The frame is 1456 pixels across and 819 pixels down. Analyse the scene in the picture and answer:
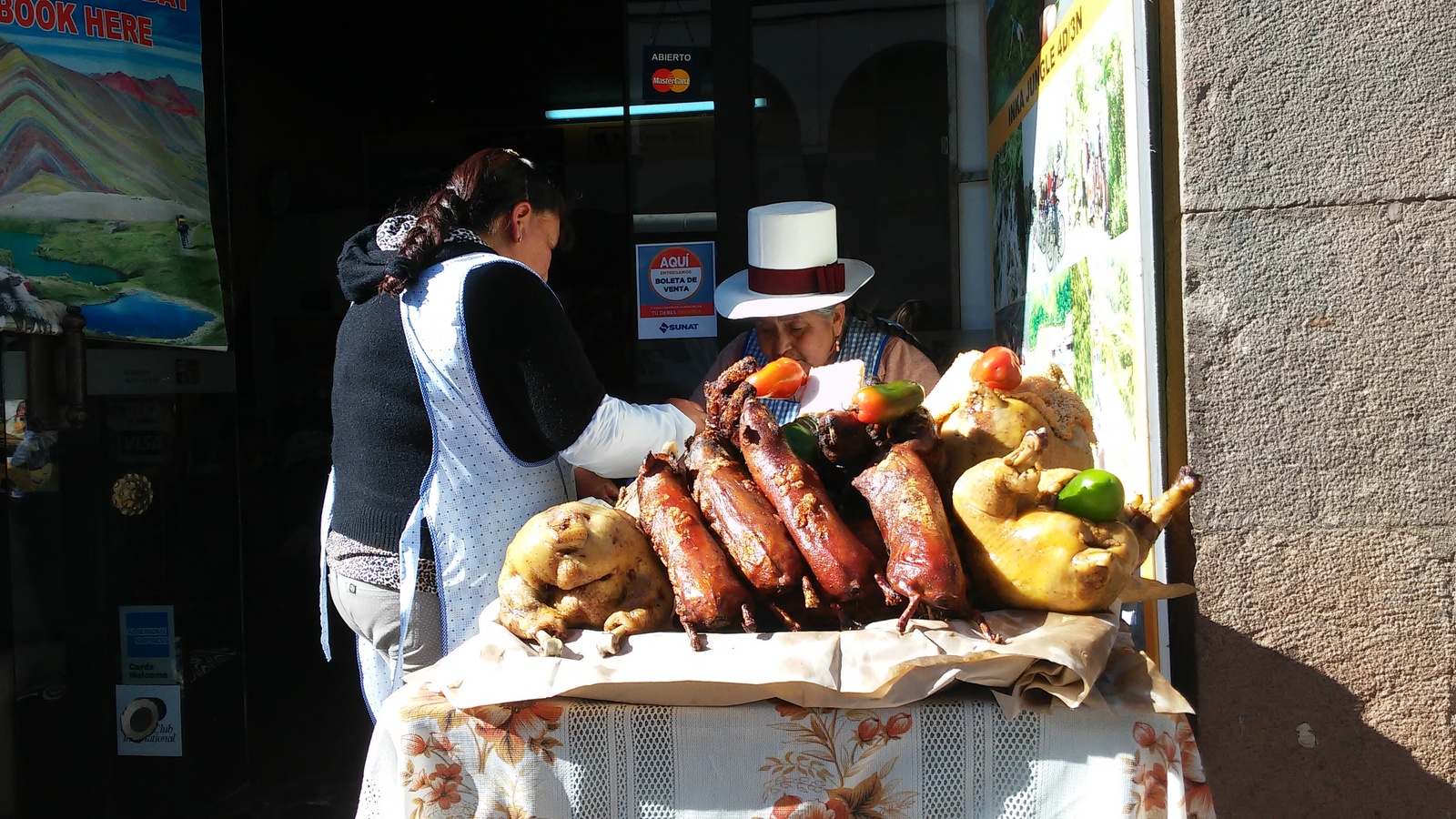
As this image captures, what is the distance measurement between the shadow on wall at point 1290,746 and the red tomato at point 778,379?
3.83 ft

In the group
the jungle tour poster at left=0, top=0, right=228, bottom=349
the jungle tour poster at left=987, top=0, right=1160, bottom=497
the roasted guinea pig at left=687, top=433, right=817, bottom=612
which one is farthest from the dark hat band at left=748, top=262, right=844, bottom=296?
the jungle tour poster at left=0, top=0, right=228, bottom=349

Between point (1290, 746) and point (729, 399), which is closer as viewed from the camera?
point (729, 399)

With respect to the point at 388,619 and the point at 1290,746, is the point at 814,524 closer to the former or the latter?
the point at 388,619

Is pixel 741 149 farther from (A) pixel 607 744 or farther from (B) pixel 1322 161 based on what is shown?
(A) pixel 607 744

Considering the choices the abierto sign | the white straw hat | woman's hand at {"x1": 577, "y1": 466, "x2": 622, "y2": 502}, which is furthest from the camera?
the abierto sign

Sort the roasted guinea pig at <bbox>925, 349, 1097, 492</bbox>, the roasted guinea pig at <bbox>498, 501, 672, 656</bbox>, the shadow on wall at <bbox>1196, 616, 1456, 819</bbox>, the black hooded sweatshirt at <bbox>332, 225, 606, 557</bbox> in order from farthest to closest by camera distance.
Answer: the shadow on wall at <bbox>1196, 616, 1456, 819</bbox> < the black hooded sweatshirt at <bbox>332, 225, 606, 557</bbox> < the roasted guinea pig at <bbox>925, 349, 1097, 492</bbox> < the roasted guinea pig at <bbox>498, 501, 672, 656</bbox>

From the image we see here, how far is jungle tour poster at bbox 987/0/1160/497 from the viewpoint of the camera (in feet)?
8.31

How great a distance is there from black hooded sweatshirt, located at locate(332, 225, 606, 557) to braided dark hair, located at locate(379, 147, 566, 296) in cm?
5

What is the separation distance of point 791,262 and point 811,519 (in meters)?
1.87

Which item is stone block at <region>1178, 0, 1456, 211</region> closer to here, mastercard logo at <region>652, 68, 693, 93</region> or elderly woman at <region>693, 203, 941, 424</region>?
elderly woman at <region>693, 203, 941, 424</region>

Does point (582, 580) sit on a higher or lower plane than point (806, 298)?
lower

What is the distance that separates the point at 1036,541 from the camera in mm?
1775

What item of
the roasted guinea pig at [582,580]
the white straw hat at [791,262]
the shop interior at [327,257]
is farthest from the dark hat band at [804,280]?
the roasted guinea pig at [582,580]

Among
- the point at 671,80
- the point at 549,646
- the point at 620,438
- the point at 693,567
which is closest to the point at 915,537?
the point at 693,567
